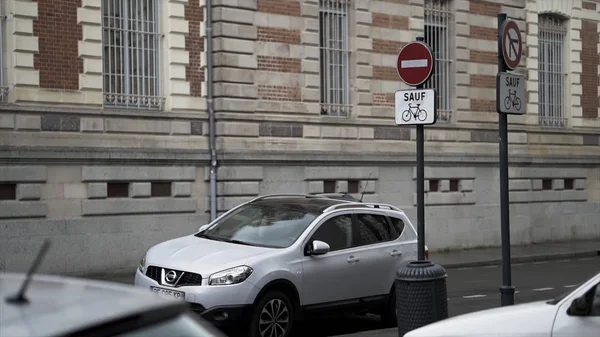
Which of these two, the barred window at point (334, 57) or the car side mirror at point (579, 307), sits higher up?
the barred window at point (334, 57)

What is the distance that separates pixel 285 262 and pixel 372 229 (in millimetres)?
1878

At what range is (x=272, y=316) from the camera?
1110 centimetres

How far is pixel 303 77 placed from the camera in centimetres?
2283

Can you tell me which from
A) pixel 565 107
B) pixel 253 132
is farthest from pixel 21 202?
pixel 565 107

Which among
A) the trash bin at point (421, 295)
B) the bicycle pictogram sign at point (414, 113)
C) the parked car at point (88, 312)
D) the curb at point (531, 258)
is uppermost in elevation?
the bicycle pictogram sign at point (414, 113)

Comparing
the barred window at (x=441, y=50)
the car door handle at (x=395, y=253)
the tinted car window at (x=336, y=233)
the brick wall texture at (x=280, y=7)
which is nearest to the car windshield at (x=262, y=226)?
the tinted car window at (x=336, y=233)

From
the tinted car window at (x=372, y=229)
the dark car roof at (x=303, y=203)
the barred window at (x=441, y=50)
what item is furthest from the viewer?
the barred window at (x=441, y=50)

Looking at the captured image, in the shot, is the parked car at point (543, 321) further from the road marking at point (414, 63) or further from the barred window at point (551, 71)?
the barred window at point (551, 71)

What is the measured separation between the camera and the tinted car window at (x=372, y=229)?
12.6 m

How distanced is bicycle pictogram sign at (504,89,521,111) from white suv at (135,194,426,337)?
235cm

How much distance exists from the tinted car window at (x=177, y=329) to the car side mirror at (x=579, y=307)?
3214 mm

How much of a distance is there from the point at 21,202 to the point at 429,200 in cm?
1130

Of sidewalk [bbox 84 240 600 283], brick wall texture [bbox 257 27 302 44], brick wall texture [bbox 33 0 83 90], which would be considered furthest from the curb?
brick wall texture [bbox 33 0 83 90]

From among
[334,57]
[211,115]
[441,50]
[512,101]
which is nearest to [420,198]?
[512,101]
